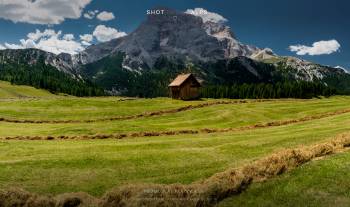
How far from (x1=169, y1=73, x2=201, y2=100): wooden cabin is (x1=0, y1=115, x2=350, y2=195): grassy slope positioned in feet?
258

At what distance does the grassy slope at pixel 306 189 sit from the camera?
59.7 feet

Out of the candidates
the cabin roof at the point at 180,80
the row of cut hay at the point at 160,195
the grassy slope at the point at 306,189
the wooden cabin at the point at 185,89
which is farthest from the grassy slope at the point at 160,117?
the grassy slope at the point at 306,189

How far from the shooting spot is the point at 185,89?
113 m

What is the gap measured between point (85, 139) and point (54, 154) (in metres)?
11.9

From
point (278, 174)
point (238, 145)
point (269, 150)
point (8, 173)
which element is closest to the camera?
point (278, 174)

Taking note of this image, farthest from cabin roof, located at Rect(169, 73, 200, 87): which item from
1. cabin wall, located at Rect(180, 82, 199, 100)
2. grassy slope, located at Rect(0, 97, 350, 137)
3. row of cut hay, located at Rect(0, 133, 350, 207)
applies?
row of cut hay, located at Rect(0, 133, 350, 207)

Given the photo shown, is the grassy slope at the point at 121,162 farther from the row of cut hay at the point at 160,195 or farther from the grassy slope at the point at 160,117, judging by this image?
the grassy slope at the point at 160,117

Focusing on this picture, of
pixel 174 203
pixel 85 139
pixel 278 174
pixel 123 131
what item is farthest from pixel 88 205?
pixel 123 131

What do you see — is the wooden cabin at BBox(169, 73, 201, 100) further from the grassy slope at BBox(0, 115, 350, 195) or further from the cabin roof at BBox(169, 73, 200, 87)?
the grassy slope at BBox(0, 115, 350, 195)

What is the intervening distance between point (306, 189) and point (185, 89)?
94222 millimetres

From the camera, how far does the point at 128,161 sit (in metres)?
26.8

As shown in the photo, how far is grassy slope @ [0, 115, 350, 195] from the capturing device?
22.9 meters

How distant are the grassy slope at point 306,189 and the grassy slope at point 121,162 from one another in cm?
421

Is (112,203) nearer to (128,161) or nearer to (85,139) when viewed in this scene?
(128,161)
